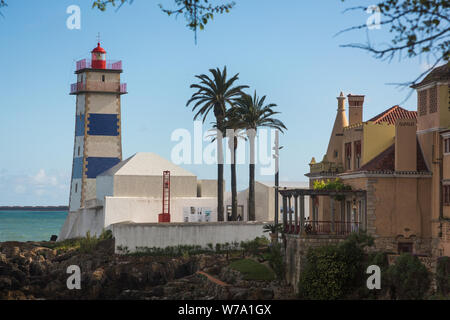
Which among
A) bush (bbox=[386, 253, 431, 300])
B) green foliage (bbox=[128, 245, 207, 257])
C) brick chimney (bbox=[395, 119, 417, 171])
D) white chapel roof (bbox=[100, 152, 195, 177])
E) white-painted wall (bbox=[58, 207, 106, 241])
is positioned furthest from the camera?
white chapel roof (bbox=[100, 152, 195, 177])

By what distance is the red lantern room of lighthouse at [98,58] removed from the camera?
6806cm

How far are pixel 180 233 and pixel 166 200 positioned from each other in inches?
274

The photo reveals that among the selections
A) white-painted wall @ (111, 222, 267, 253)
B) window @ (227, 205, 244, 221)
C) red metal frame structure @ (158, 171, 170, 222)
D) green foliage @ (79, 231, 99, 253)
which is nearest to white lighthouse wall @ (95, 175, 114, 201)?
red metal frame structure @ (158, 171, 170, 222)

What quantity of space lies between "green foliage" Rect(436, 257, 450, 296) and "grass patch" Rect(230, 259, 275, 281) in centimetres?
1038

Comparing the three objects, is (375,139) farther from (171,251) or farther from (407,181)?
(171,251)

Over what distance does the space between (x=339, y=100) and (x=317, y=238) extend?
36.2 feet

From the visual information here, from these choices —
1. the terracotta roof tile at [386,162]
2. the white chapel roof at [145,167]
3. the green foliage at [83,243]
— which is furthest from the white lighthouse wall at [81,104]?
the terracotta roof tile at [386,162]

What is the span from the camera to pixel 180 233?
52750mm

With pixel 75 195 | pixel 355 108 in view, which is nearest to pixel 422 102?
pixel 355 108

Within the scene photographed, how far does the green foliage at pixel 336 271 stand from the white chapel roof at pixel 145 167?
24.5 meters

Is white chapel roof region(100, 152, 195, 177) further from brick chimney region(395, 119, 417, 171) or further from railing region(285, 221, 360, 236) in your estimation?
brick chimney region(395, 119, 417, 171)

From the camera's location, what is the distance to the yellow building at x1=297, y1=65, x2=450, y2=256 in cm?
3919

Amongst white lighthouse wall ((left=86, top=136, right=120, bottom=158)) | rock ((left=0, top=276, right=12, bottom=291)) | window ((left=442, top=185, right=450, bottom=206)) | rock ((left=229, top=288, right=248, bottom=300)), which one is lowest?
rock ((left=0, top=276, right=12, bottom=291))
